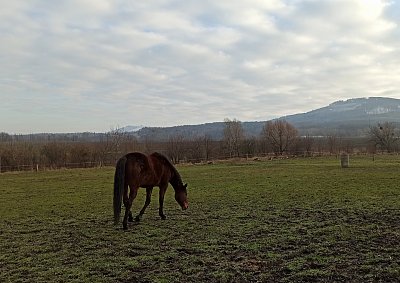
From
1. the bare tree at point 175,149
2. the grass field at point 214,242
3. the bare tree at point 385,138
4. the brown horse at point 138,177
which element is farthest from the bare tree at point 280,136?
the brown horse at point 138,177

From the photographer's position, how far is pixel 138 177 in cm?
920

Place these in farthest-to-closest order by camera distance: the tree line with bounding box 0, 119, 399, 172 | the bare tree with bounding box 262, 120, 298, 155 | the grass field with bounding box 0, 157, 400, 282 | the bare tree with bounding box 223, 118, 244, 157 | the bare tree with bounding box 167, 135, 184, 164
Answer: the bare tree with bounding box 262, 120, 298, 155 < the bare tree with bounding box 223, 118, 244, 157 < the bare tree with bounding box 167, 135, 184, 164 < the tree line with bounding box 0, 119, 399, 172 < the grass field with bounding box 0, 157, 400, 282

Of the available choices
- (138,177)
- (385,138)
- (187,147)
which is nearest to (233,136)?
(187,147)

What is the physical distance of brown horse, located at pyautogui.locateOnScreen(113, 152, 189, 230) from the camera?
8.78 m

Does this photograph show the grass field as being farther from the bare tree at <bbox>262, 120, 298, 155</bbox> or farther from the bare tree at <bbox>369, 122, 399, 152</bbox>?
the bare tree at <bbox>369, 122, 399, 152</bbox>

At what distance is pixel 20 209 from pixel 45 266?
7.61m

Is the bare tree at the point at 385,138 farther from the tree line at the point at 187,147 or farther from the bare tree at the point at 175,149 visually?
the bare tree at the point at 175,149

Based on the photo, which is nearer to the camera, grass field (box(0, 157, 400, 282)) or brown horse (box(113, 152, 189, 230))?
grass field (box(0, 157, 400, 282))

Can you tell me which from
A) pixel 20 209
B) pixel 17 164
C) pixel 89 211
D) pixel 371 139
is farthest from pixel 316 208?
pixel 371 139

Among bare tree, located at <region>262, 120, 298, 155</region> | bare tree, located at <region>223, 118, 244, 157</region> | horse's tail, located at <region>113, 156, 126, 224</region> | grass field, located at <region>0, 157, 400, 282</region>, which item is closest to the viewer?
grass field, located at <region>0, 157, 400, 282</region>

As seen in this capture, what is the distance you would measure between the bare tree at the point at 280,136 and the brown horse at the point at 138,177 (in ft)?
175

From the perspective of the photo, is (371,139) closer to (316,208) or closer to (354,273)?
(316,208)

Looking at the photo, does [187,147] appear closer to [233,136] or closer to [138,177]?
[233,136]

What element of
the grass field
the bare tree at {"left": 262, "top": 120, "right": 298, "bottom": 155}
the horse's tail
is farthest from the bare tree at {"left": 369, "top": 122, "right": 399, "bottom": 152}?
the horse's tail
